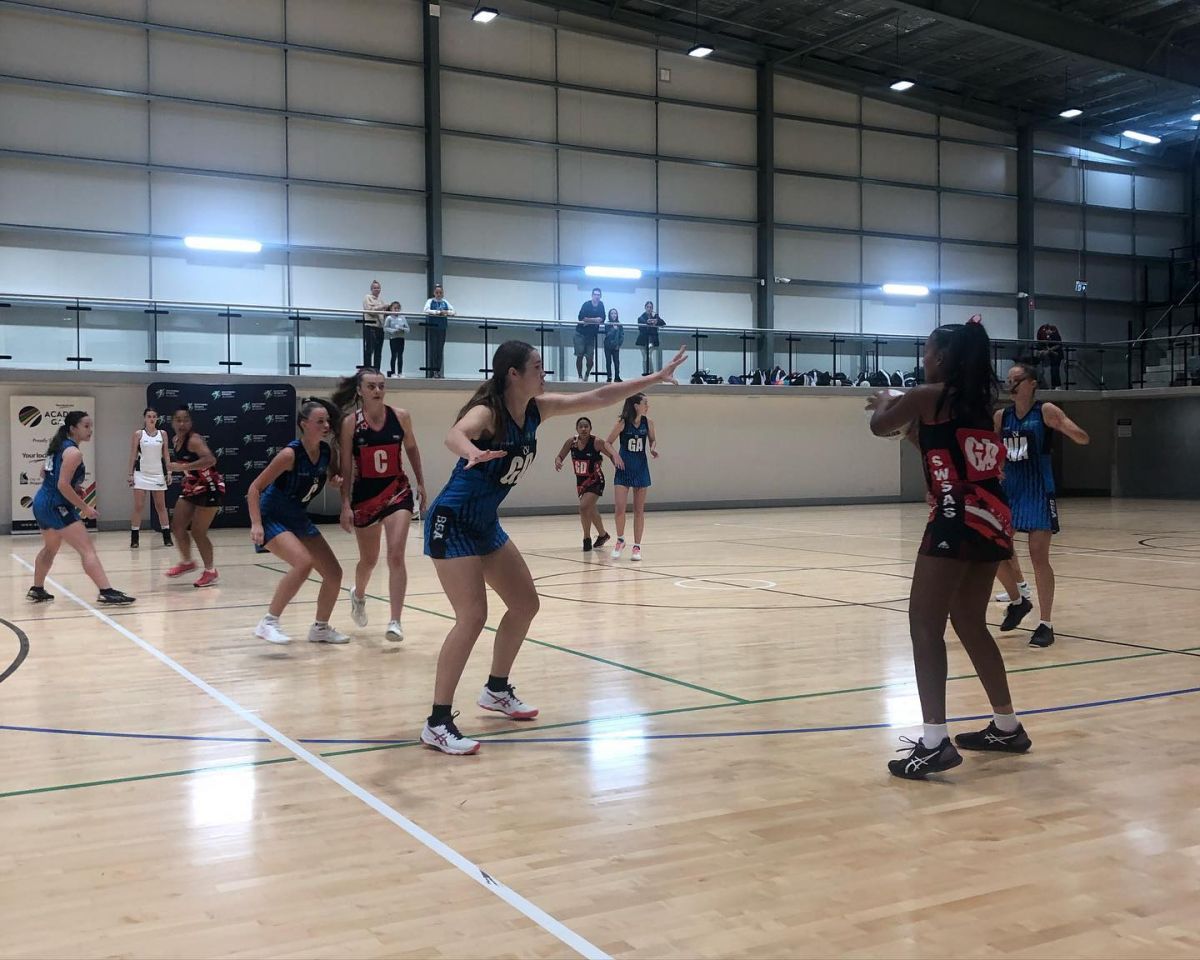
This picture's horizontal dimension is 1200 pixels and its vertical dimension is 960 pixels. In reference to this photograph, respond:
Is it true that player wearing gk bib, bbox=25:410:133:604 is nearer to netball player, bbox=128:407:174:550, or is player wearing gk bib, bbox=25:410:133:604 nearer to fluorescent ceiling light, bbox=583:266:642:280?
netball player, bbox=128:407:174:550

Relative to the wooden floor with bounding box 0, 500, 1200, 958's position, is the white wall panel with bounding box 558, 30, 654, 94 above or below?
above

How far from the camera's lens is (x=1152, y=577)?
12328 millimetres

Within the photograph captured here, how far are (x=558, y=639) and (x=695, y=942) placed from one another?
541cm

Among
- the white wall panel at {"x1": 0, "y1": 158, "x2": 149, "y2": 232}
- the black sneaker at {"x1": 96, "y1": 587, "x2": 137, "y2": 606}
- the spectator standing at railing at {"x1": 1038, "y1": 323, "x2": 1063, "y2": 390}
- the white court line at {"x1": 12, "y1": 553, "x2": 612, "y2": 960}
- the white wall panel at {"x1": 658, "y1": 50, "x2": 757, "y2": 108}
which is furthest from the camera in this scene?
the spectator standing at railing at {"x1": 1038, "y1": 323, "x2": 1063, "y2": 390}

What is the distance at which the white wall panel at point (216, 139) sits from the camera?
2314cm

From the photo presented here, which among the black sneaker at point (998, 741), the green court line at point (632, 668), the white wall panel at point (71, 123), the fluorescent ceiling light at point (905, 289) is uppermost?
the white wall panel at point (71, 123)

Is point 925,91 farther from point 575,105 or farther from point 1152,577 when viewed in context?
point 1152,577

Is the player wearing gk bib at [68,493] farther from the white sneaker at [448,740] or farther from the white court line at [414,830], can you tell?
the white sneaker at [448,740]

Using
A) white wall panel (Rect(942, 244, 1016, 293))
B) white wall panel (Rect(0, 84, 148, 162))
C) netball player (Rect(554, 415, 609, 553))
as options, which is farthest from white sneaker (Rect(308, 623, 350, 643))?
white wall panel (Rect(942, 244, 1016, 293))

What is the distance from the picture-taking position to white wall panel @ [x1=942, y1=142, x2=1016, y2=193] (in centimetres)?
3209

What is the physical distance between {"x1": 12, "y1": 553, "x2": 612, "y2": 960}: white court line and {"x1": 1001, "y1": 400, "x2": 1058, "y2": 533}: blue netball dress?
5.33 meters

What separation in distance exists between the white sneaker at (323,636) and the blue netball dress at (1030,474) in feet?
16.3

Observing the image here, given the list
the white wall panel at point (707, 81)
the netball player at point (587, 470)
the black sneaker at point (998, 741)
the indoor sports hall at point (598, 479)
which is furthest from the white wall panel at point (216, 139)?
the black sneaker at point (998, 741)

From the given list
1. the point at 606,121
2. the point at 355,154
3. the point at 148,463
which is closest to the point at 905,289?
the point at 606,121
